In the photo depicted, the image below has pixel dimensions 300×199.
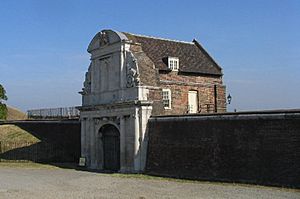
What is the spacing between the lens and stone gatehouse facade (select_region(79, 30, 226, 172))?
94.4ft

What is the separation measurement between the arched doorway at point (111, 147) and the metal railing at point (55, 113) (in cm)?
1412

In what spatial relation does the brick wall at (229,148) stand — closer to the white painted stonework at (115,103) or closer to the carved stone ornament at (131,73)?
the white painted stonework at (115,103)

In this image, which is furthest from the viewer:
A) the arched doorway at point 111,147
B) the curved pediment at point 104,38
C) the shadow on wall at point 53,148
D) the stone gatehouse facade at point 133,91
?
the shadow on wall at point 53,148

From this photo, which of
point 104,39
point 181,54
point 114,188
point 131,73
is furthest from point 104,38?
point 114,188

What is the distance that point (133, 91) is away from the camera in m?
29.0

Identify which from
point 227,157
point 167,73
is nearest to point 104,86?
point 167,73

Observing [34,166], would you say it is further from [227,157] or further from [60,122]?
[227,157]

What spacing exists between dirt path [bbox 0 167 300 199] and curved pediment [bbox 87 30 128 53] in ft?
30.6

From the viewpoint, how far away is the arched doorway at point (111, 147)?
30.7m

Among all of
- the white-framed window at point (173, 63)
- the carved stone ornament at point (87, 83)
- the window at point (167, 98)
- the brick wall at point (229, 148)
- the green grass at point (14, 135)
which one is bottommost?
the brick wall at point (229, 148)

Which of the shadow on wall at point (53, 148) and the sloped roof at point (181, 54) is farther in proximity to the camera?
the shadow on wall at point (53, 148)

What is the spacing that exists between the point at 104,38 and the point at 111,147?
25.0ft

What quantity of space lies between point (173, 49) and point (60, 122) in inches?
511

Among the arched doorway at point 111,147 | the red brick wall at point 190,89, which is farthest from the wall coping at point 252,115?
the arched doorway at point 111,147
